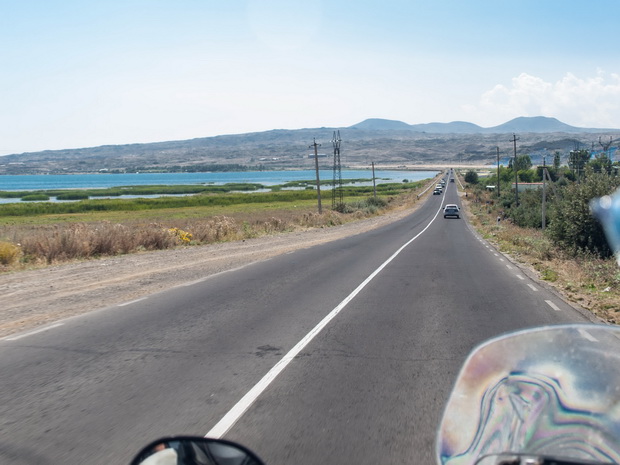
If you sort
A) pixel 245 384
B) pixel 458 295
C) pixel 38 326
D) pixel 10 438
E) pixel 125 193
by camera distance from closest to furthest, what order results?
pixel 10 438 < pixel 245 384 < pixel 38 326 < pixel 458 295 < pixel 125 193

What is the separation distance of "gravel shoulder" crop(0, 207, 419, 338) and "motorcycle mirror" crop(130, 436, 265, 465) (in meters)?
7.52

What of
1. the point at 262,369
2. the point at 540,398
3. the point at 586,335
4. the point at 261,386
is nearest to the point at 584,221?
the point at 262,369

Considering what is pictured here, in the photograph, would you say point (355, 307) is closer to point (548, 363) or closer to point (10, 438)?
point (10, 438)

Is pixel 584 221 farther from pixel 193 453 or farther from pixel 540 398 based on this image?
pixel 193 453

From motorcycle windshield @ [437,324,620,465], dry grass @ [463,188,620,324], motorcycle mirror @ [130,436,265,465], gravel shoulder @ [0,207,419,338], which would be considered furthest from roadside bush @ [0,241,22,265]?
motorcycle windshield @ [437,324,620,465]

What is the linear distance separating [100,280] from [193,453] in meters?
13.3

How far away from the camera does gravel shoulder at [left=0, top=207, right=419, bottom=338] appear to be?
1078 cm

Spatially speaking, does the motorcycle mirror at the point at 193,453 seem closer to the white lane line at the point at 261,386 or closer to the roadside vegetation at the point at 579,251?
the white lane line at the point at 261,386

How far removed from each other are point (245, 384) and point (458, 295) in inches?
294

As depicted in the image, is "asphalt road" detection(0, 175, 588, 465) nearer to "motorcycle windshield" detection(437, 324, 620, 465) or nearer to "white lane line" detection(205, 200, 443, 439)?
"white lane line" detection(205, 200, 443, 439)

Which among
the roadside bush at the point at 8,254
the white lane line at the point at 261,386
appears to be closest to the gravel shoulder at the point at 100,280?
the roadside bush at the point at 8,254

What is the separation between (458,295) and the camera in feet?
41.6

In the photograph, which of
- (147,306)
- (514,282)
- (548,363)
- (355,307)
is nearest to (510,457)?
(548,363)

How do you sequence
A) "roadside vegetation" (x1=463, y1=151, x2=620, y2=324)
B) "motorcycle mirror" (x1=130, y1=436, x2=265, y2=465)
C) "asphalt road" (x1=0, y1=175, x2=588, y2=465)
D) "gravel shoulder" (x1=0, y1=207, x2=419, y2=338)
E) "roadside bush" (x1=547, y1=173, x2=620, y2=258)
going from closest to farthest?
"motorcycle mirror" (x1=130, y1=436, x2=265, y2=465), "asphalt road" (x1=0, y1=175, x2=588, y2=465), "gravel shoulder" (x1=0, y1=207, x2=419, y2=338), "roadside vegetation" (x1=463, y1=151, x2=620, y2=324), "roadside bush" (x1=547, y1=173, x2=620, y2=258)
